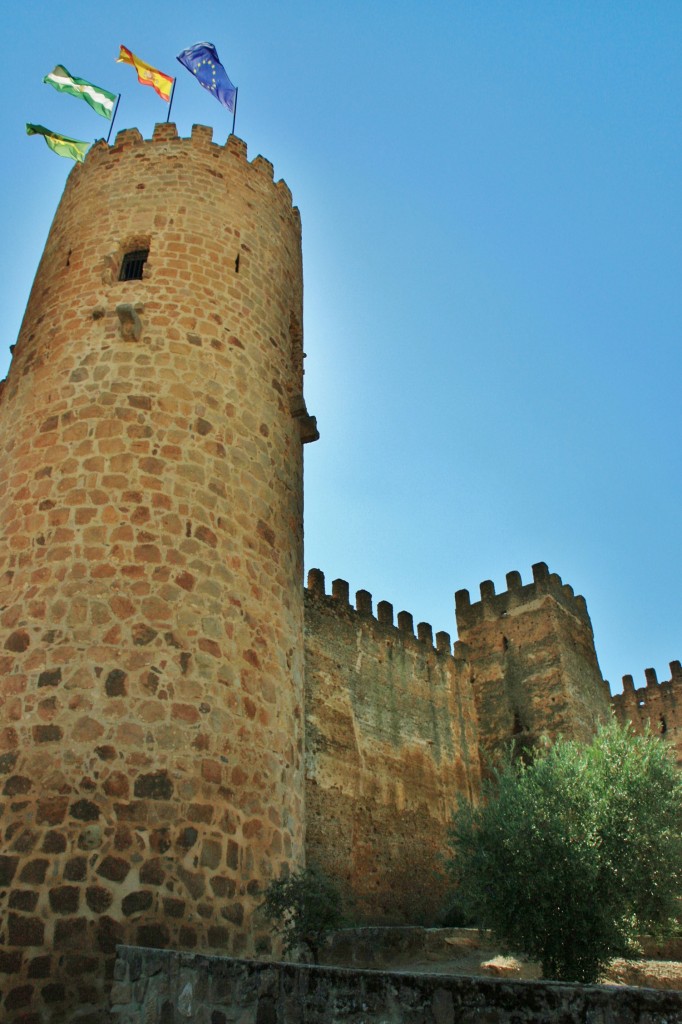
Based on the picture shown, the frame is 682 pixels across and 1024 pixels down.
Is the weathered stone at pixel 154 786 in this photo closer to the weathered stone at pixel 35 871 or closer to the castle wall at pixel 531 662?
the weathered stone at pixel 35 871

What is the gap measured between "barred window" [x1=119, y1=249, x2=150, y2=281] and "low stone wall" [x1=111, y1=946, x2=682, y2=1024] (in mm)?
6333

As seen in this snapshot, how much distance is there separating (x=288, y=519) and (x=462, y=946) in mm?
9275

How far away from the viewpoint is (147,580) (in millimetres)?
6301

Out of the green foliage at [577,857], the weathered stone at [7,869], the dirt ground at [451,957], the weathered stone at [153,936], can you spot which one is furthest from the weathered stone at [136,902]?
the green foliage at [577,857]

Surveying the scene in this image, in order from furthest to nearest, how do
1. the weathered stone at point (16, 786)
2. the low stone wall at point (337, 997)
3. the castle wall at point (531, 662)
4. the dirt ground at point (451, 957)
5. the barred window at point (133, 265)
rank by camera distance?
the castle wall at point (531, 662), the dirt ground at point (451, 957), the barred window at point (133, 265), the weathered stone at point (16, 786), the low stone wall at point (337, 997)

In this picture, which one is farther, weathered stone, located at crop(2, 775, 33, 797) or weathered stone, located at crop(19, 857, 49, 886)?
weathered stone, located at crop(2, 775, 33, 797)

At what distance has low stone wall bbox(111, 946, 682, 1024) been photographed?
110 inches

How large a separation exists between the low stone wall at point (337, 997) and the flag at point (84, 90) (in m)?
10.8

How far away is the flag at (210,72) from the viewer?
11.9 metres

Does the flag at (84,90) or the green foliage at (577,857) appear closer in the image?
the green foliage at (577,857)

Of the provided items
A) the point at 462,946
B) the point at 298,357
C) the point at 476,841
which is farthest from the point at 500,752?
the point at 298,357

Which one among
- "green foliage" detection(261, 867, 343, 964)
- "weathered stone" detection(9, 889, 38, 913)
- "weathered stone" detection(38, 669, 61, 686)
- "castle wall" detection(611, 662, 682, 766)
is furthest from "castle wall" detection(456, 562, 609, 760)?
"weathered stone" detection(9, 889, 38, 913)

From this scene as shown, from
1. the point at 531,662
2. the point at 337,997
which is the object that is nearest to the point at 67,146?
the point at 337,997

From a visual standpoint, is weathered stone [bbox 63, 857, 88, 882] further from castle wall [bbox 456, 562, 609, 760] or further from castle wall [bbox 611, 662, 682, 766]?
castle wall [bbox 611, 662, 682, 766]
